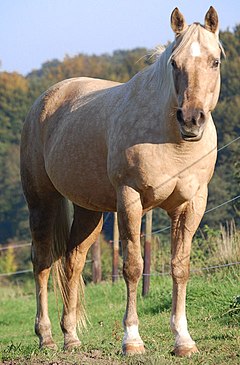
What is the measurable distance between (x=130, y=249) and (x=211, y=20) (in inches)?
65.5

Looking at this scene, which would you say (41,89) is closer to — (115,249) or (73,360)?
(115,249)

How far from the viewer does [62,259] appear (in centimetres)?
772

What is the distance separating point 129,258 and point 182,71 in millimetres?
1386

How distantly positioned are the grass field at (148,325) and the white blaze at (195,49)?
1.95 m

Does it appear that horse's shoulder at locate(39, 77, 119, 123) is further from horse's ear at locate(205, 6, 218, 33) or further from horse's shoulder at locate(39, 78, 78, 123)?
horse's ear at locate(205, 6, 218, 33)

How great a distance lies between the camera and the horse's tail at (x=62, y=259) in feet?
24.7

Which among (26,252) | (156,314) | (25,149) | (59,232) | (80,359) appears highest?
(25,149)

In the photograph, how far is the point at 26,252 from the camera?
39531mm

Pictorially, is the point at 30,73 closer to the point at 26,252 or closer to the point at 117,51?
the point at 117,51

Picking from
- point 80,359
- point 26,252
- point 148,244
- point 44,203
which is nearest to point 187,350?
point 80,359

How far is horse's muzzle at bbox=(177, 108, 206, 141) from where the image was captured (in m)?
5.37

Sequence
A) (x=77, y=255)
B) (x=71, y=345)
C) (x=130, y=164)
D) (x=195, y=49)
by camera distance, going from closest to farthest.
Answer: (x=195, y=49)
(x=130, y=164)
(x=71, y=345)
(x=77, y=255)

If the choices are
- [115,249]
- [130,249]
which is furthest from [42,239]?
[115,249]

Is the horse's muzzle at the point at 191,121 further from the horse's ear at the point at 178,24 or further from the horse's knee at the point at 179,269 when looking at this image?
the horse's knee at the point at 179,269
